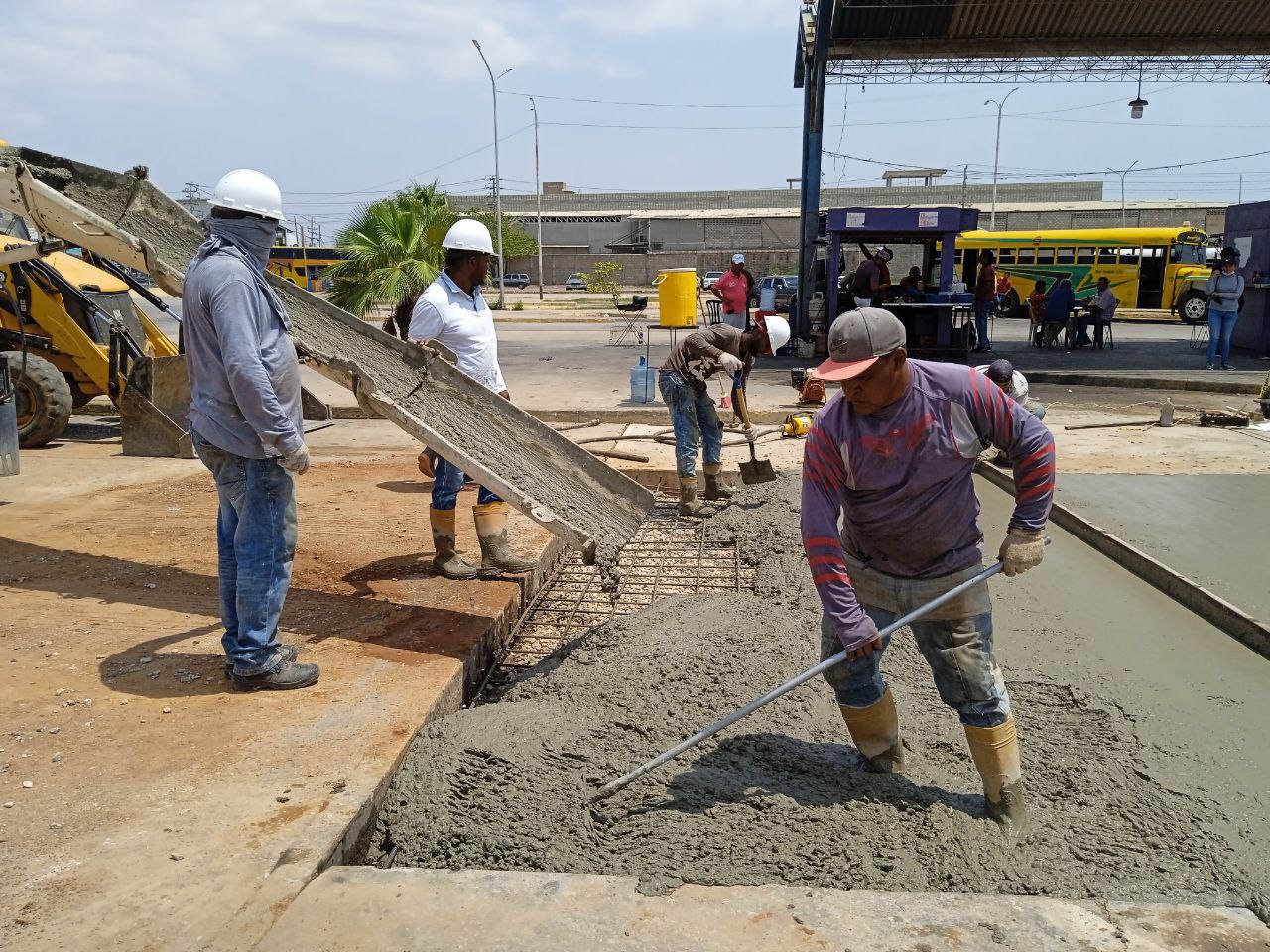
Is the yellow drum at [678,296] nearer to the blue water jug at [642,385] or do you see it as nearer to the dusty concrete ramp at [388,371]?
the blue water jug at [642,385]

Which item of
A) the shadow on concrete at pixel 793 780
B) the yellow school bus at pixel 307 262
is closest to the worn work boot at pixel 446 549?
the shadow on concrete at pixel 793 780

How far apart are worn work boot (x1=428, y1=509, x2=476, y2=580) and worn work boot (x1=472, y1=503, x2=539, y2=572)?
0.11m

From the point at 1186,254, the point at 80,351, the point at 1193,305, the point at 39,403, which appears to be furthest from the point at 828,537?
the point at 1186,254

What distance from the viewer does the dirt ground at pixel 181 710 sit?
233 centimetres

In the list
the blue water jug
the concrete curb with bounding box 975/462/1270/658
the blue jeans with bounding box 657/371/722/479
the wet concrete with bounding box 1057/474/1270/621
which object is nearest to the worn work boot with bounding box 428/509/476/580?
the blue jeans with bounding box 657/371/722/479

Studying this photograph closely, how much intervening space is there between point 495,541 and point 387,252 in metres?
11.0

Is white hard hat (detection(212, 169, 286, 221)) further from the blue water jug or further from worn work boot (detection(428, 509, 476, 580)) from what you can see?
the blue water jug

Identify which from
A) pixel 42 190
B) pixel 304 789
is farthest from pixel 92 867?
pixel 42 190

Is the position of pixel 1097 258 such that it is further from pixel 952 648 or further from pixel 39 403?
pixel 952 648

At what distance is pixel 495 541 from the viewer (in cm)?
494

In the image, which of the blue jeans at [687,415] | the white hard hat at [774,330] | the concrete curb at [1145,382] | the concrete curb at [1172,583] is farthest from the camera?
the concrete curb at [1145,382]

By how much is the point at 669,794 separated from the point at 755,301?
2066 centimetres

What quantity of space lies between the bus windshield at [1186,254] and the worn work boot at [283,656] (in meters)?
28.1

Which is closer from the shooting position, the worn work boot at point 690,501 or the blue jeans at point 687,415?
A: the blue jeans at point 687,415
